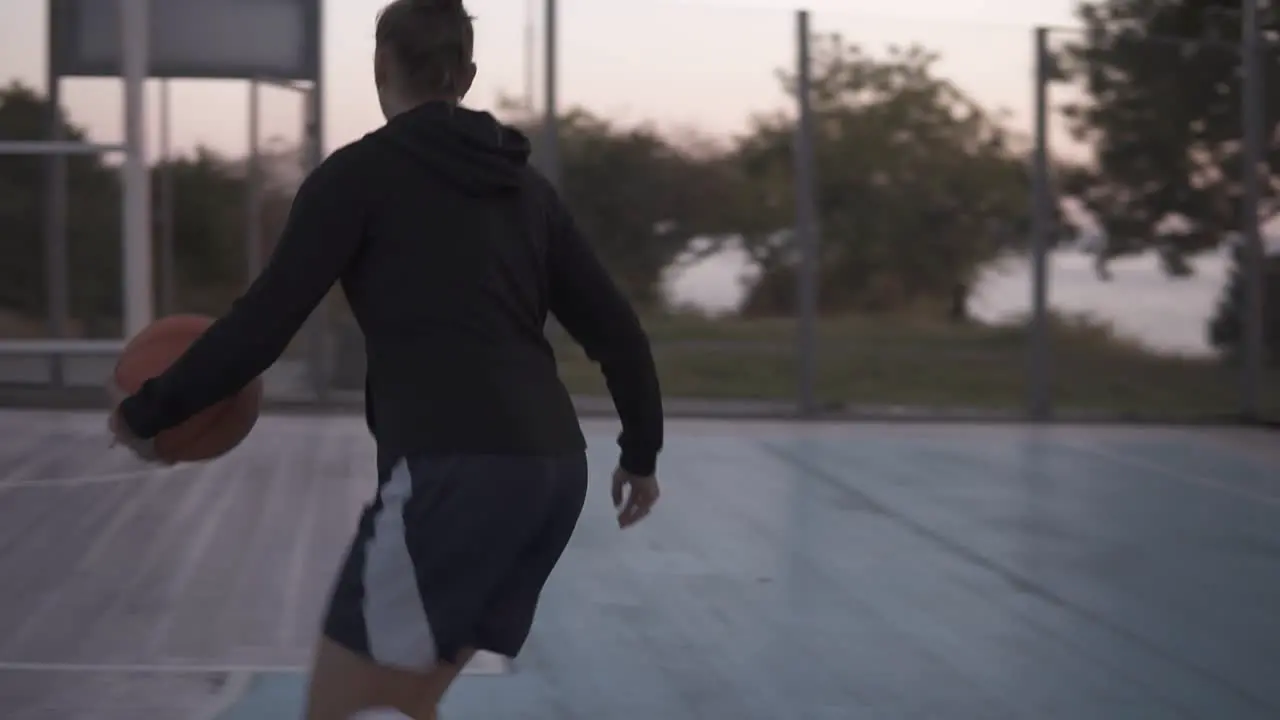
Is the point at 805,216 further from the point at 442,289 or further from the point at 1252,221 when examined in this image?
the point at 442,289

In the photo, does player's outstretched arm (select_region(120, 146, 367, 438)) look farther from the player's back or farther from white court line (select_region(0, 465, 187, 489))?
white court line (select_region(0, 465, 187, 489))

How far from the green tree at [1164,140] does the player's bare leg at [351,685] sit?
1059cm

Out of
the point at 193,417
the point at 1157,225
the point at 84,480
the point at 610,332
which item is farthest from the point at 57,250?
the point at 610,332

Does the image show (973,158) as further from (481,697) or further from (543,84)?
(481,697)

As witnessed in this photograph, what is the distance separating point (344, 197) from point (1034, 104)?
34.3ft

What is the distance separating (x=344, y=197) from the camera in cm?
271

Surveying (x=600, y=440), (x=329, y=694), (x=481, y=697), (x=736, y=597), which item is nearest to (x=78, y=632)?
(x=481, y=697)

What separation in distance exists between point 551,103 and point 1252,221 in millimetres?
5145

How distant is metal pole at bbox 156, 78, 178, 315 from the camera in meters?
11.6

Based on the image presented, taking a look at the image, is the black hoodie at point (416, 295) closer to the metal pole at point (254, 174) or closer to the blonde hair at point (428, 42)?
the blonde hair at point (428, 42)

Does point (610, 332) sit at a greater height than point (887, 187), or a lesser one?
lesser

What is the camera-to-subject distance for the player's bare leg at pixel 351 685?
2.79 meters

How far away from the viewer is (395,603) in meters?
2.74

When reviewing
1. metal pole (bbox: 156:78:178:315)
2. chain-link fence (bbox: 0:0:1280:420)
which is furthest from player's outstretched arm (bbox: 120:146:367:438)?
metal pole (bbox: 156:78:178:315)
